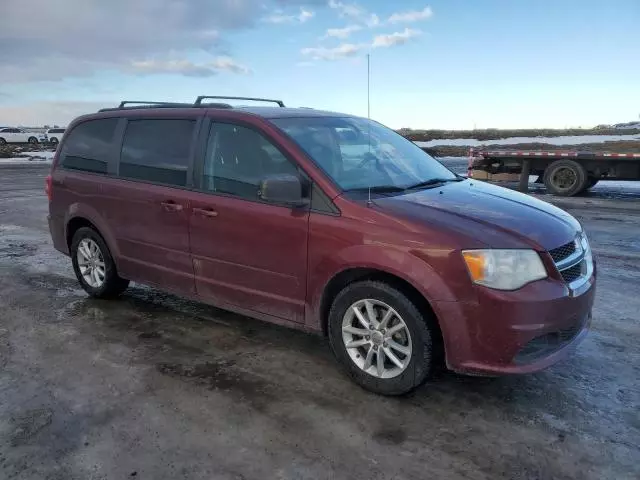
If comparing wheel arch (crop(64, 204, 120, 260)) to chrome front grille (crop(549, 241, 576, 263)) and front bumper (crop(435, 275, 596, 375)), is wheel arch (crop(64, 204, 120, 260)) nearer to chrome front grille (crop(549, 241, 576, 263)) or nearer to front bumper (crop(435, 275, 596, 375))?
front bumper (crop(435, 275, 596, 375))

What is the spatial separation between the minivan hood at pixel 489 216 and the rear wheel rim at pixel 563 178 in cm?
1164

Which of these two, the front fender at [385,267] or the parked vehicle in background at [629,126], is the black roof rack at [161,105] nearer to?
the front fender at [385,267]

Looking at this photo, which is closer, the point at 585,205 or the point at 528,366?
the point at 528,366

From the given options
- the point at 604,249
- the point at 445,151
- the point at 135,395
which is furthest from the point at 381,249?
the point at 445,151

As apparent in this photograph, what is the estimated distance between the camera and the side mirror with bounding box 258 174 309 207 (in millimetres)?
3715

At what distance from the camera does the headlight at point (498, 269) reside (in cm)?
319

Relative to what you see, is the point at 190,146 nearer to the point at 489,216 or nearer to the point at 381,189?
the point at 381,189

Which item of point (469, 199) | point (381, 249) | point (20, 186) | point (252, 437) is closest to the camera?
point (252, 437)

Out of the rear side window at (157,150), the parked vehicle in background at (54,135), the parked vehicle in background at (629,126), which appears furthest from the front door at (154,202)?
the parked vehicle in background at (54,135)

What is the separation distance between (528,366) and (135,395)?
240 centimetres

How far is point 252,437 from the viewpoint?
3.09m

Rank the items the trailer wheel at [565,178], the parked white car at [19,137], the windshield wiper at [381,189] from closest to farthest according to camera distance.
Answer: the windshield wiper at [381,189]
the trailer wheel at [565,178]
the parked white car at [19,137]

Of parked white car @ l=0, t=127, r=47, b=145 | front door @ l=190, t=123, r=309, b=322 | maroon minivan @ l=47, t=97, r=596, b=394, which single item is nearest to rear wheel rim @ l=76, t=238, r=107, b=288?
maroon minivan @ l=47, t=97, r=596, b=394

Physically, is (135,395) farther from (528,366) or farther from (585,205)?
(585,205)
